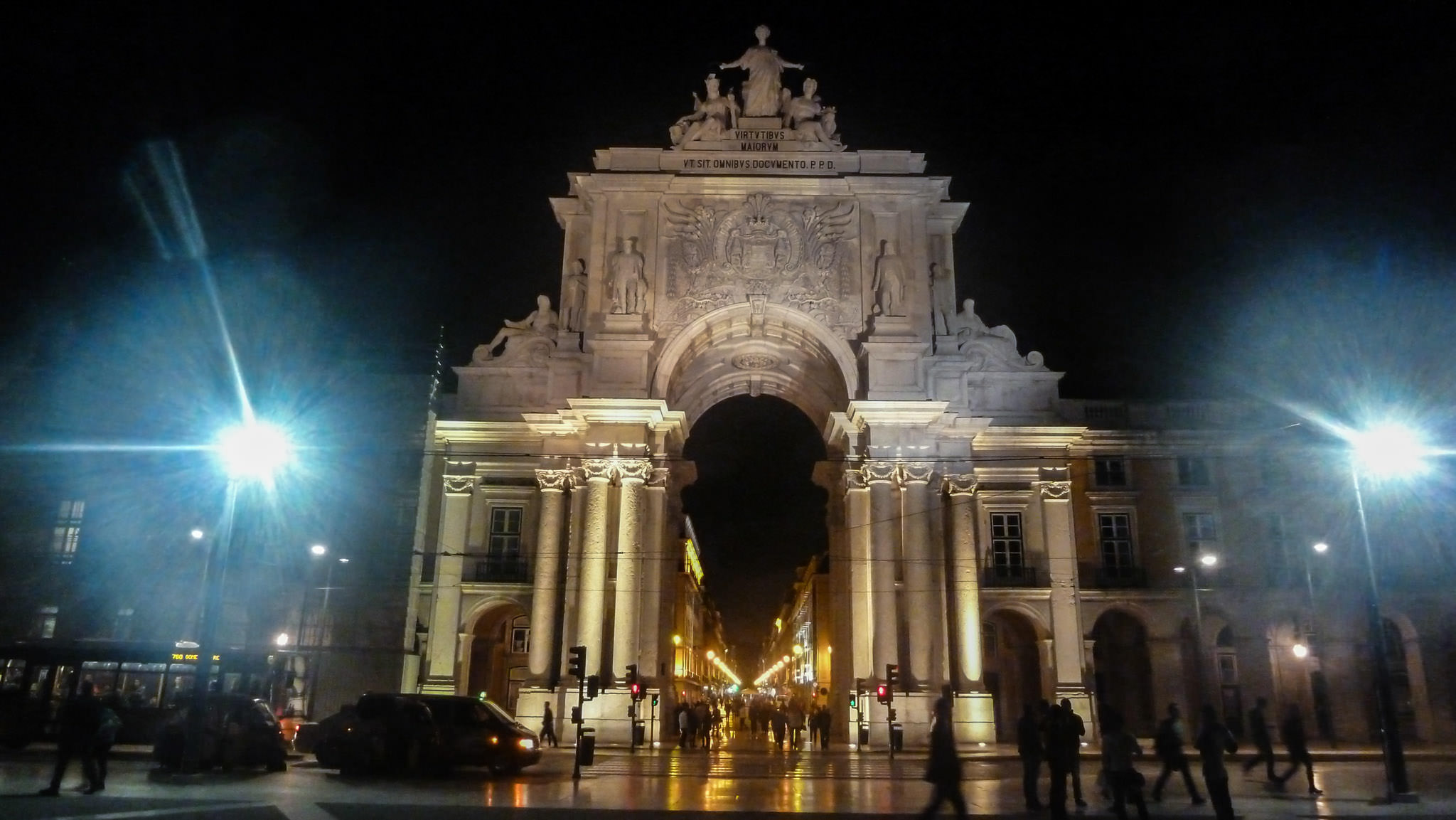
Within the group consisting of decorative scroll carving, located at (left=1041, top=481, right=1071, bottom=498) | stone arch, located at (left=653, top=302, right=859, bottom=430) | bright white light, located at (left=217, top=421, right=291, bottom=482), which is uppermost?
stone arch, located at (left=653, top=302, right=859, bottom=430)

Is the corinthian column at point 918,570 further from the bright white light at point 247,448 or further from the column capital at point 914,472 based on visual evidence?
the bright white light at point 247,448

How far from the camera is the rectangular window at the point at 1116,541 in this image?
3953 centimetres

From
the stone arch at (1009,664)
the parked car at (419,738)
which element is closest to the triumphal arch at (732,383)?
the stone arch at (1009,664)

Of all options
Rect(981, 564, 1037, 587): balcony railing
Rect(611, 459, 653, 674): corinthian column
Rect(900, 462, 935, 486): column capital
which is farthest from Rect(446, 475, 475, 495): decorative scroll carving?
Rect(981, 564, 1037, 587): balcony railing

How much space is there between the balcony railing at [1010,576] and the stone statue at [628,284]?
636 inches

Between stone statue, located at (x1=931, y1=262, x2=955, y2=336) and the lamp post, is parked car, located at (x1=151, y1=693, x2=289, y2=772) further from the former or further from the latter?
stone statue, located at (x1=931, y1=262, x2=955, y2=336)

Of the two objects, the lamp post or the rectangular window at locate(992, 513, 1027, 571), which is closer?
the lamp post

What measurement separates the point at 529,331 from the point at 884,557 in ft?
53.1

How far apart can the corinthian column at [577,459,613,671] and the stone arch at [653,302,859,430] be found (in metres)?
3.49

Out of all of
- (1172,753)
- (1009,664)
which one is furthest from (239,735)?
(1009,664)

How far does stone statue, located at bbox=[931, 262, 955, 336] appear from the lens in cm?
3822

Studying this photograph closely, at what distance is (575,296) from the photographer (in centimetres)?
3847

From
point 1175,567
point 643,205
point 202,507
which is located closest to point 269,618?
point 202,507

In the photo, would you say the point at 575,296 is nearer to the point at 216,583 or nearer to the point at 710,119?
the point at 710,119
